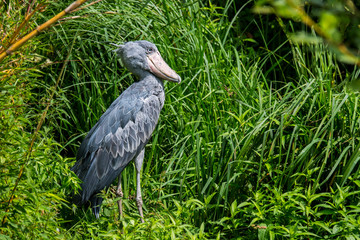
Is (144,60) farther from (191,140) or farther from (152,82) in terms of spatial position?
(191,140)

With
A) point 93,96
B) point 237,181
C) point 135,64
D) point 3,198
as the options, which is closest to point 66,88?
point 93,96

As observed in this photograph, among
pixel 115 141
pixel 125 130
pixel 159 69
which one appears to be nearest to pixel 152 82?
pixel 159 69

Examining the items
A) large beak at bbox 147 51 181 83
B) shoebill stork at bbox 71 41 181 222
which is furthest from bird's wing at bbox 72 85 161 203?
large beak at bbox 147 51 181 83

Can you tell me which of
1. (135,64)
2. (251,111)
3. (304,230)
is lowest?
(304,230)

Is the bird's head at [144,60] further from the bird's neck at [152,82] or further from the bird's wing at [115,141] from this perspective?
the bird's wing at [115,141]

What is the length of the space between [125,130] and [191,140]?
20.5 inches

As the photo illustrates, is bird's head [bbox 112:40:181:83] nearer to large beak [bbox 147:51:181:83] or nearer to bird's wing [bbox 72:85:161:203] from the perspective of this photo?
large beak [bbox 147:51:181:83]

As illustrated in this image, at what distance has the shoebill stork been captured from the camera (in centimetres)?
326

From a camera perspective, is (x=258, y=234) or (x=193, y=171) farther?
(x=193, y=171)

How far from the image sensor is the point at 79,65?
4.22 m

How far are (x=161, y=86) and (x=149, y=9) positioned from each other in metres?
1.07

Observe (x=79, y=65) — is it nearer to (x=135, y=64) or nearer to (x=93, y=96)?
(x=93, y=96)

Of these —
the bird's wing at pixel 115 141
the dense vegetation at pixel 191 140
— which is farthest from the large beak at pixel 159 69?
the dense vegetation at pixel 191 140

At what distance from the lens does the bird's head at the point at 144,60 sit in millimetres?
3496
